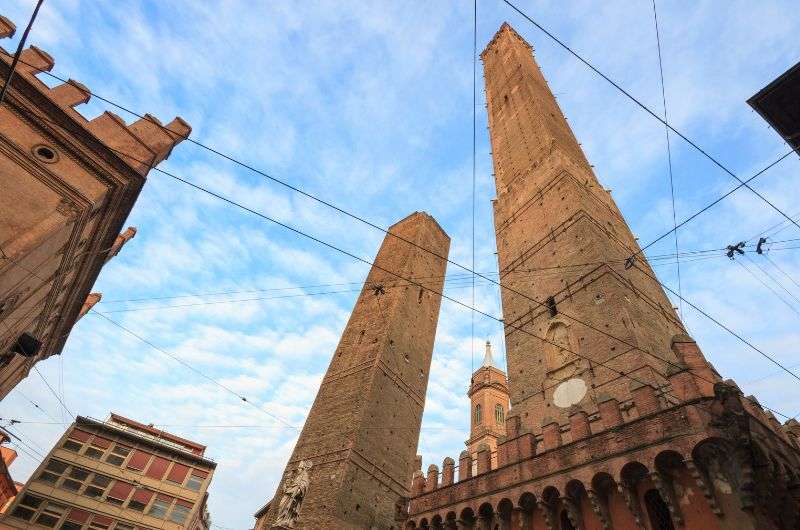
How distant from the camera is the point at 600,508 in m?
6.77

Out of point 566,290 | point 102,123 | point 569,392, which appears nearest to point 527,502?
point 569,392

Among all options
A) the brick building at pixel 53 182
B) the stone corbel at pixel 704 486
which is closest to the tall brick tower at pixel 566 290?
the stone corbel at pixel 704 486

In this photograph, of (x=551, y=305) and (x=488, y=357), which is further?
(x=488, y=357)

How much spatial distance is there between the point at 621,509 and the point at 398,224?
2309 centimetres

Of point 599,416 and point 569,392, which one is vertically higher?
point 569,392

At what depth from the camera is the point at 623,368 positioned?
8750 millimetres

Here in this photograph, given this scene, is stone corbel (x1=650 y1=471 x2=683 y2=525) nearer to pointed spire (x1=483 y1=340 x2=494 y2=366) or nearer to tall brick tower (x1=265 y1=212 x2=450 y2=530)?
tall brick tower (x1=265 y1=212 x2=450 y2=530)

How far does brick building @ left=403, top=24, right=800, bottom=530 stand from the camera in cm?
606

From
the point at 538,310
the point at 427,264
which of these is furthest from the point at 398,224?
the point at 538,310

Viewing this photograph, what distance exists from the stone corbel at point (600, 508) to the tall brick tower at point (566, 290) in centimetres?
173

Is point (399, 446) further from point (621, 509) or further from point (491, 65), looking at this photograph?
point (491, 65)

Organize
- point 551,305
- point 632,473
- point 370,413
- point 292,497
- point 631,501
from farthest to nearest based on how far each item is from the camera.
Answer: point 370,413 < point 292,497 < point 551,305 < point 632,473 < point 631,501

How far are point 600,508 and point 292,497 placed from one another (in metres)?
10.4

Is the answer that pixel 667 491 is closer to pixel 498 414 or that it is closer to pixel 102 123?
pixel 102 123
